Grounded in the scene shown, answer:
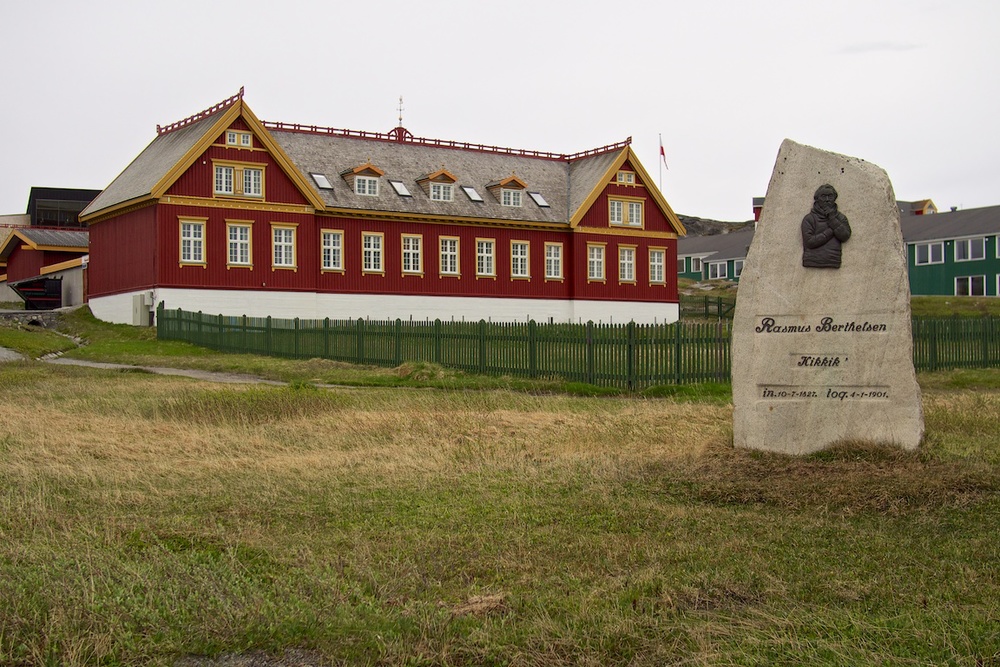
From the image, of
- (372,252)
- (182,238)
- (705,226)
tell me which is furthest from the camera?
(705,226)

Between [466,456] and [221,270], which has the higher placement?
[221,270]

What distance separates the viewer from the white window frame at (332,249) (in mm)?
47344

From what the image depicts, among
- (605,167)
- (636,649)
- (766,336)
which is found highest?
(605,167)

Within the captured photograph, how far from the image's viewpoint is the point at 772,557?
724cm

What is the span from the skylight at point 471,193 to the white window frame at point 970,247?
105 feet

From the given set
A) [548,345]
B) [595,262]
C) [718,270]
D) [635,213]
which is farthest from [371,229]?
[718,270]

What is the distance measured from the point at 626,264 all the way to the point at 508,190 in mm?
7515

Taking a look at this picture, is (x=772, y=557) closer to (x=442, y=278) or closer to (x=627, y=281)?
(x=442, y=278)

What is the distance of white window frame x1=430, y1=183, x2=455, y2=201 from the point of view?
2010 inches

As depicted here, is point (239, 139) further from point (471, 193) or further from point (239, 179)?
point (471, 193)

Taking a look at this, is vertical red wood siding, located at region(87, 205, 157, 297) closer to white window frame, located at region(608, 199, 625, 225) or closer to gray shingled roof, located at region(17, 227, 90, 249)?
gray shingled roof, located at region(17, 227, 90, 249)

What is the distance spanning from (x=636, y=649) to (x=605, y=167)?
166 feet

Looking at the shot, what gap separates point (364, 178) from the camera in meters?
49.4

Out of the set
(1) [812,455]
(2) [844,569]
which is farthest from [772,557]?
(1) [812,455]
